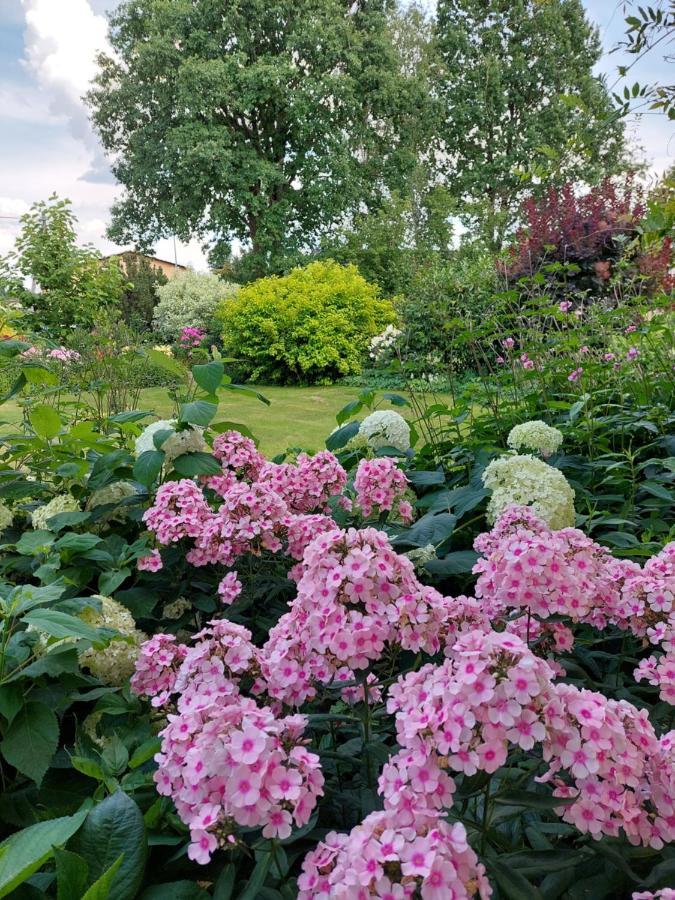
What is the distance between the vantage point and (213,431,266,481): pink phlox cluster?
1783 mm

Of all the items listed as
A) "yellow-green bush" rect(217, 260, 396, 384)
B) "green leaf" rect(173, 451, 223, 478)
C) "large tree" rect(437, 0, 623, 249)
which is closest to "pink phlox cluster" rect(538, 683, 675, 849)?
"green leaf" rect(173, 451, 223, 478)

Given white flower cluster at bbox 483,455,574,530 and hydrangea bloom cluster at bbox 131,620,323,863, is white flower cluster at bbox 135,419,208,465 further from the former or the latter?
hydrangea bloom cluster at bbox 131,620,323,863

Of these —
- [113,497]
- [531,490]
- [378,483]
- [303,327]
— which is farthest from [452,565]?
[303,327]

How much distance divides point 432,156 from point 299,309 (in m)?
12.3

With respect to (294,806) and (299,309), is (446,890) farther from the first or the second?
(299,309)

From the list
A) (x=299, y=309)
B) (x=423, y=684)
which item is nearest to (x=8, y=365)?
(x=423, y=684)

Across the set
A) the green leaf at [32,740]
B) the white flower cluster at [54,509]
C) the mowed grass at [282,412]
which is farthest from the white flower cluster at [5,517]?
the mowed grass at [282,412]

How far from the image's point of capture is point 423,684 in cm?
73

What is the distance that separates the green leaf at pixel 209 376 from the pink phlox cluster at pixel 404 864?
137 centimetres

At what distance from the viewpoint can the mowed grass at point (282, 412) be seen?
19.8 ft

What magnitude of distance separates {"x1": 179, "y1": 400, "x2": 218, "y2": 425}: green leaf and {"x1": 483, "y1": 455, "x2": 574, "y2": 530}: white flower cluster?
0.75 meters

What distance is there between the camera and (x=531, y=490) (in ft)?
5.62

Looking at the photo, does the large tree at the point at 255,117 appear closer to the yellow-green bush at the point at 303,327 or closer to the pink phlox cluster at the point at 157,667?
the yellow-green bush at the point at 303,327

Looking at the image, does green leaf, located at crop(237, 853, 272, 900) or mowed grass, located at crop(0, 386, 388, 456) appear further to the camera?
mowed grass, located at crop(0, 386, 388, 456)
